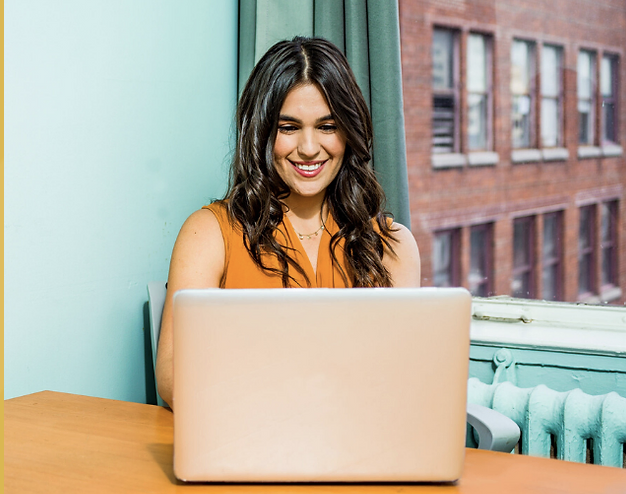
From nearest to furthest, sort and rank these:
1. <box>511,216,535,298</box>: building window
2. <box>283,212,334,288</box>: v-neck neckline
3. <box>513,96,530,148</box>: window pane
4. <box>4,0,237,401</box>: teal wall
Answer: <box>4,0,237,401</box>: teal wall < <box>283,212,334,288</box>: v-neck neckline < <box>513,96,530,148</box>: window pane < <box>511,216,535,298</box>: building window

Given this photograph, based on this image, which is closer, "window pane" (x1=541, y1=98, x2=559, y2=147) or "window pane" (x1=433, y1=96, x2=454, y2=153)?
"window pane" (x1=541, y1=98, x2=559, y2=147)

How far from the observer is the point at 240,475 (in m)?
0.76

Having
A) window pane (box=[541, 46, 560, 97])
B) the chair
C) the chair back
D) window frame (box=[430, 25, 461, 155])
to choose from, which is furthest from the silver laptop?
window frame (box=[430, 25, 461, 155])

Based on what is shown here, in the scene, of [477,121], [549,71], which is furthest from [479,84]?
[549,71]

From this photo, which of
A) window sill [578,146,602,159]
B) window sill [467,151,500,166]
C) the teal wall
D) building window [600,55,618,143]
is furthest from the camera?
window sill [467,151,500,166]

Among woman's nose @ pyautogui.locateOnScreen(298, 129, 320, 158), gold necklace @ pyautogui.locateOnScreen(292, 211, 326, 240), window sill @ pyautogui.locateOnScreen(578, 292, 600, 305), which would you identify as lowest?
window sill @ pyautogui.locateOnScreen(578, 292, 600, 305)

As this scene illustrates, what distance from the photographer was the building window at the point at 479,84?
2.98m

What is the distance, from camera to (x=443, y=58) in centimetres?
329

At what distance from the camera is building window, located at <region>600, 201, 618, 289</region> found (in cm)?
205

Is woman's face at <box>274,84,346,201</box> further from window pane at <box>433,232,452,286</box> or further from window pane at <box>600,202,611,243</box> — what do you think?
window pane at <box>433,232,452,286</box>

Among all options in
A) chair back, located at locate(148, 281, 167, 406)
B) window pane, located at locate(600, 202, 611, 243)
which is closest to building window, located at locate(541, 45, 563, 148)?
window pane, located at locate(600, 202, 611, 243)

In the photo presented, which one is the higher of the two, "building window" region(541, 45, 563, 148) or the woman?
"building window" region(541, 45, 563, 148)

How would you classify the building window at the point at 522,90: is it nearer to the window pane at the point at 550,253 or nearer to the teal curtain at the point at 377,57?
the window pane at the point at 550,253

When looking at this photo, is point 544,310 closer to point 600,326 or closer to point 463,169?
point 600,326
